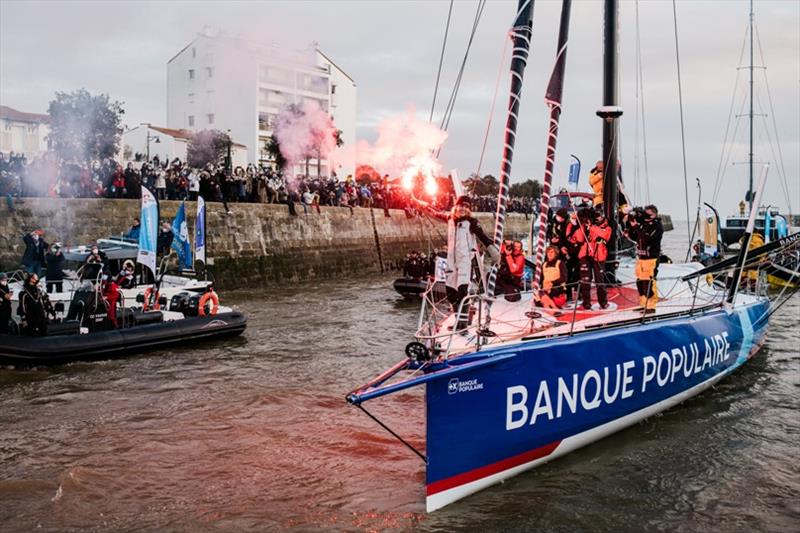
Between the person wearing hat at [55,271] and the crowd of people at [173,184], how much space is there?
5.02m

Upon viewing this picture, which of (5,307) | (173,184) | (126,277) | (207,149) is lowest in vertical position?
(5,307)

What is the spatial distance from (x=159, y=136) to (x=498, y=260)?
50246 millimetres

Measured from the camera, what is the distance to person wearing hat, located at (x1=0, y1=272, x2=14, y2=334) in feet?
39.7

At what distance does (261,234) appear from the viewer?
85.9 ft

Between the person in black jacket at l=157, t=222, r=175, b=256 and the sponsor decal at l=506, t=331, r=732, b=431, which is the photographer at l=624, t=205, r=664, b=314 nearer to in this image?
the sponsor decal at l=506, t=331, r=732, b=431

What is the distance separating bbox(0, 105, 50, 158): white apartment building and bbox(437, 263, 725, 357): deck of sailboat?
61.1 metres

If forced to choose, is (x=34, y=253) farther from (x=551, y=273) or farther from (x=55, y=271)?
(x=551, y=273)

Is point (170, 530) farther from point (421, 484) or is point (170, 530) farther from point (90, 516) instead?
point (421, 484)

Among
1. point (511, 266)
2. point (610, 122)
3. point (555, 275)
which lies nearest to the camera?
point (555, 275)

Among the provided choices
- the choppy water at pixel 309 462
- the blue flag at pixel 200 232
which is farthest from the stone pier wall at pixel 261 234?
the choppy water at pixel 309 462

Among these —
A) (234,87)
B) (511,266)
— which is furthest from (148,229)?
(234,87)

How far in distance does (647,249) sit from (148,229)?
10.4m

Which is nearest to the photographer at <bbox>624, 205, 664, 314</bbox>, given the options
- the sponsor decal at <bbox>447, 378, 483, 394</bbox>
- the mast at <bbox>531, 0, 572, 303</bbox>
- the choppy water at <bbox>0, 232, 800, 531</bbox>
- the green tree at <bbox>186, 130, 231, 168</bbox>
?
the choppy water at <bbox>0, 232, 800, 531</bbox>

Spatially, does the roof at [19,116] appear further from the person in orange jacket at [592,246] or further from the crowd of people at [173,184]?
the person in orange jacket at [592,246]
